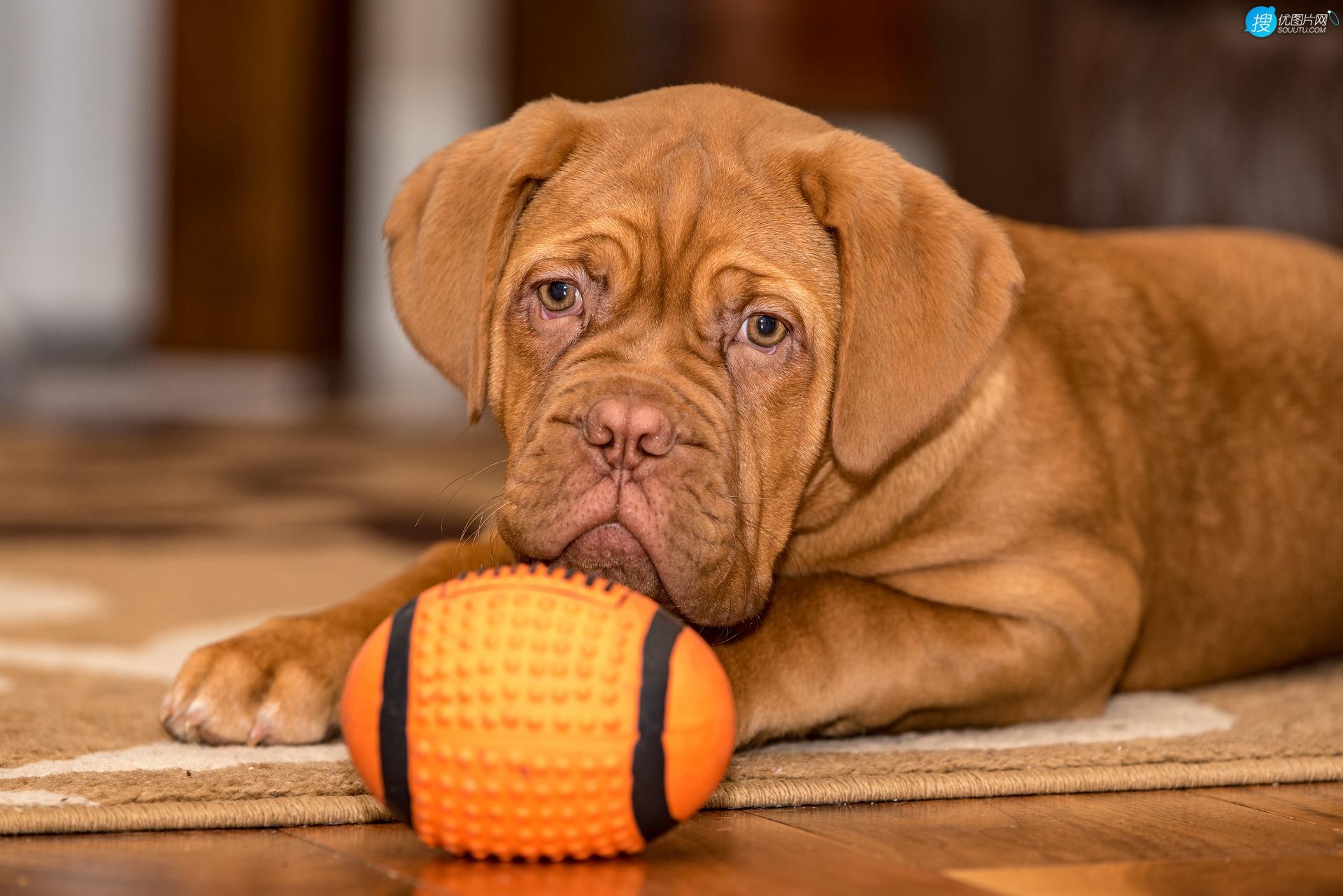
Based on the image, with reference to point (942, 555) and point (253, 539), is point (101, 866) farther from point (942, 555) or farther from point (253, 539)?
point (253, 539)

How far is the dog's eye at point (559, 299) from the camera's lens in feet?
9.14

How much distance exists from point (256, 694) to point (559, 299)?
776mm

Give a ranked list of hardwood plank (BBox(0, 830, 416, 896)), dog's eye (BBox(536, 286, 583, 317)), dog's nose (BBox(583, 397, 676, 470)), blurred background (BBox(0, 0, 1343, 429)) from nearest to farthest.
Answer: hardwood plank (BBox(0, 830, 416, 896)) < dog's nose (BBox(583, 397, 676, 470)) < dog's eye (BBox(536, 286, 583, 317)) < blurred background (BBox(0, 0, 1343, 429))

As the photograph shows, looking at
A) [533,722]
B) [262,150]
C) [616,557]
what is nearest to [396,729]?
[533,722]

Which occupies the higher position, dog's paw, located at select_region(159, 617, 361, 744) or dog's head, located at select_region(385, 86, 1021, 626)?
dog's head, located at select_region(385, 86, 1021, 626)

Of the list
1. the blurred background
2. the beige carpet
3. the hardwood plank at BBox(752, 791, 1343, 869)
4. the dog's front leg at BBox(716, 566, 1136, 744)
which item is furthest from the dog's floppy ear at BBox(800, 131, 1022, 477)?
the blurred background

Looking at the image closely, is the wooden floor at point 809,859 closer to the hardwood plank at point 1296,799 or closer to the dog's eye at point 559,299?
the hardwood plank at point 1296,799

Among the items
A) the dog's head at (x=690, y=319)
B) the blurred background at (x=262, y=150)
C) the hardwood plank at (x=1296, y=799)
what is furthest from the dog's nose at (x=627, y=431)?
the blurred background at (x=262, y=150)

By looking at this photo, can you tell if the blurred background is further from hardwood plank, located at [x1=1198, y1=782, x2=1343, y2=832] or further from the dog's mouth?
hardwood plank, located at [x1=1198, y1=782, x2=1343, y2=832]

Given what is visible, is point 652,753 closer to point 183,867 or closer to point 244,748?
point 183,867

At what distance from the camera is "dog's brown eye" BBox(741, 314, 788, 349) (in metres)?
2.73

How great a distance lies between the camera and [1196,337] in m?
3.45

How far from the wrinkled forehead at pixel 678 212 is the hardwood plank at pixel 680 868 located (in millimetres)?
947

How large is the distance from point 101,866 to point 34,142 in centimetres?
1136
